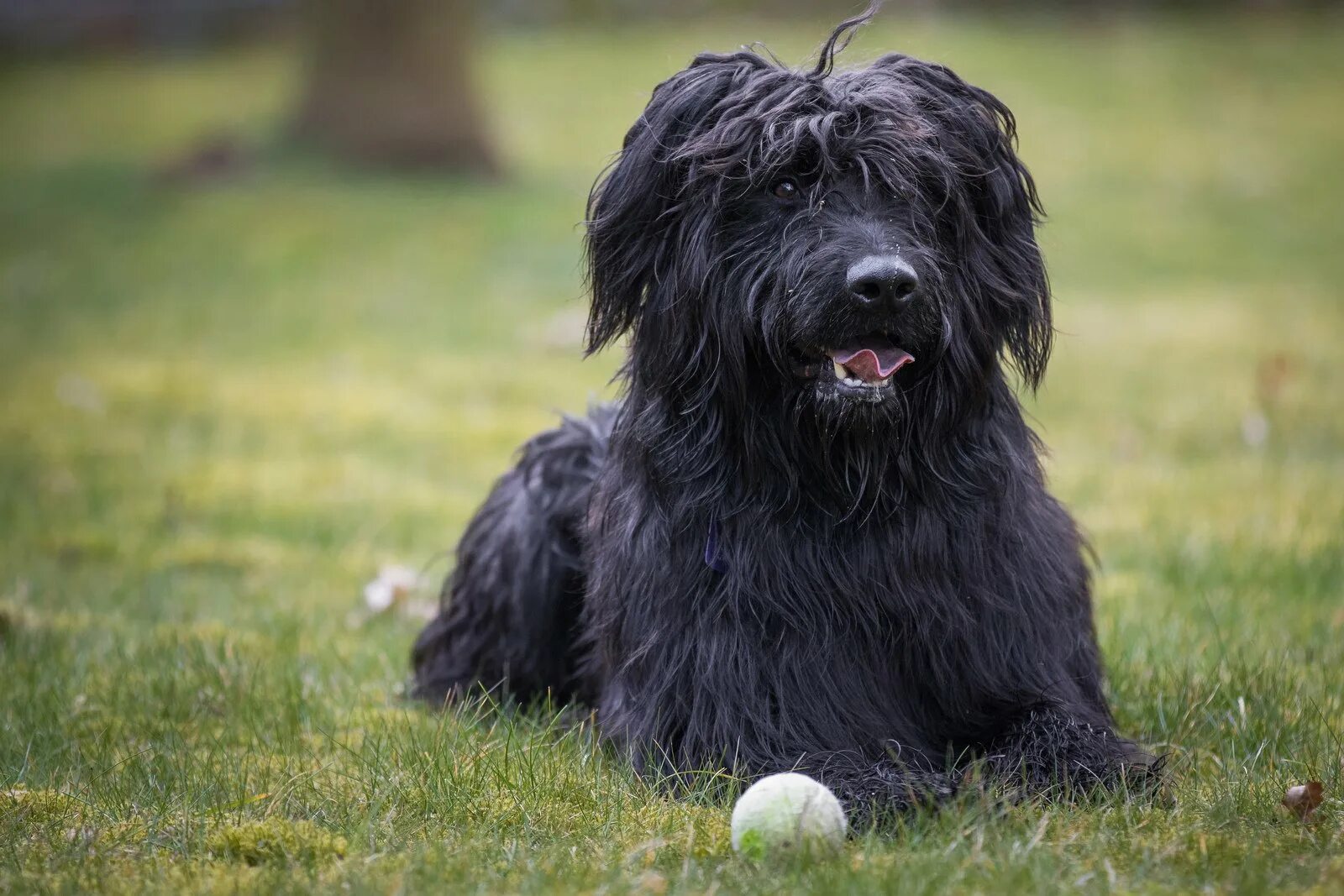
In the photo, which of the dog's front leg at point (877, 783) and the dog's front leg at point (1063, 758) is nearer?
the dog's front leg at point (877, 783)

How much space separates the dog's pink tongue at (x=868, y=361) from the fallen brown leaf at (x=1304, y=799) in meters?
1.38

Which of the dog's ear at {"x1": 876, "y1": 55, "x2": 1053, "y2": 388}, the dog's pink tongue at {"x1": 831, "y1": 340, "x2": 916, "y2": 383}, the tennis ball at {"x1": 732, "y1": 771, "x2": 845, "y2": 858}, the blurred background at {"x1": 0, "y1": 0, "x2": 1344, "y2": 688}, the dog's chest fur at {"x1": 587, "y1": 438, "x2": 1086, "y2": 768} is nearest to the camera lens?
the tennis ball at {"x1": 732, "y1": 771, "x2": 845, "y2": 858}

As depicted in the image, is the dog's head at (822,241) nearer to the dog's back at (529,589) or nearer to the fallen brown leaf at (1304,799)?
the dog's back at (529,589)

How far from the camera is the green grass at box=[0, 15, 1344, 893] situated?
134 inches

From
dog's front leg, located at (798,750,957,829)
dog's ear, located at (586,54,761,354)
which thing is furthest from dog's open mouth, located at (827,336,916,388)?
dog's front leg, located at (798,750,957,829)

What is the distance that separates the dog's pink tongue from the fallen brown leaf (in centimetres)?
138

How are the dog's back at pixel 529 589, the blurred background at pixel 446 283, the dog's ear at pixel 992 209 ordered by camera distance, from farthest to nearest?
the blurred background at pixel 446 283, the dog's back at pixel 529 589, the dog's ear at pixel 992 209

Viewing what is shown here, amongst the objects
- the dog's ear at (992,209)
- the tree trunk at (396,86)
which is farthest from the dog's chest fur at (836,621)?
the tree trunk at (396,86)

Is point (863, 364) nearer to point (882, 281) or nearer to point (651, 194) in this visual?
point (882, 281)

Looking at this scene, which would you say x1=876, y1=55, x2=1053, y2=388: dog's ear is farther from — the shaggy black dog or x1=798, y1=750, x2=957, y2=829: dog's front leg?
x1=798, y1=750, x2=957, y2=829: dog's front leg

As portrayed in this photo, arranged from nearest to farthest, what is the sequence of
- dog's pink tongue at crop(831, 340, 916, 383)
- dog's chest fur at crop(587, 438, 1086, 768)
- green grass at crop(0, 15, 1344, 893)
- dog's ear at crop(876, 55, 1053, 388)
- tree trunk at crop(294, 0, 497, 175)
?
1. green grass at crop(0, 15, 1344, 893)
2. dog's pink tongue at crop(831, 340, 916, 383)
3. dog's chest fur at crop(587, 438, 1086, 768)
4. dog's ear at crop(876, 55, 1053, 388)
5. tree trunk at crop(294, 0, 497, 175)

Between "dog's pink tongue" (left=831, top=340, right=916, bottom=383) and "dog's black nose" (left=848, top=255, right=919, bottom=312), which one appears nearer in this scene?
"dog's black nose" (left=848, top=255, right=919, bottom=312)

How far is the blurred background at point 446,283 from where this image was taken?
727 cm

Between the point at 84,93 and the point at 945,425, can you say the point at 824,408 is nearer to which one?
the point at 945,425
